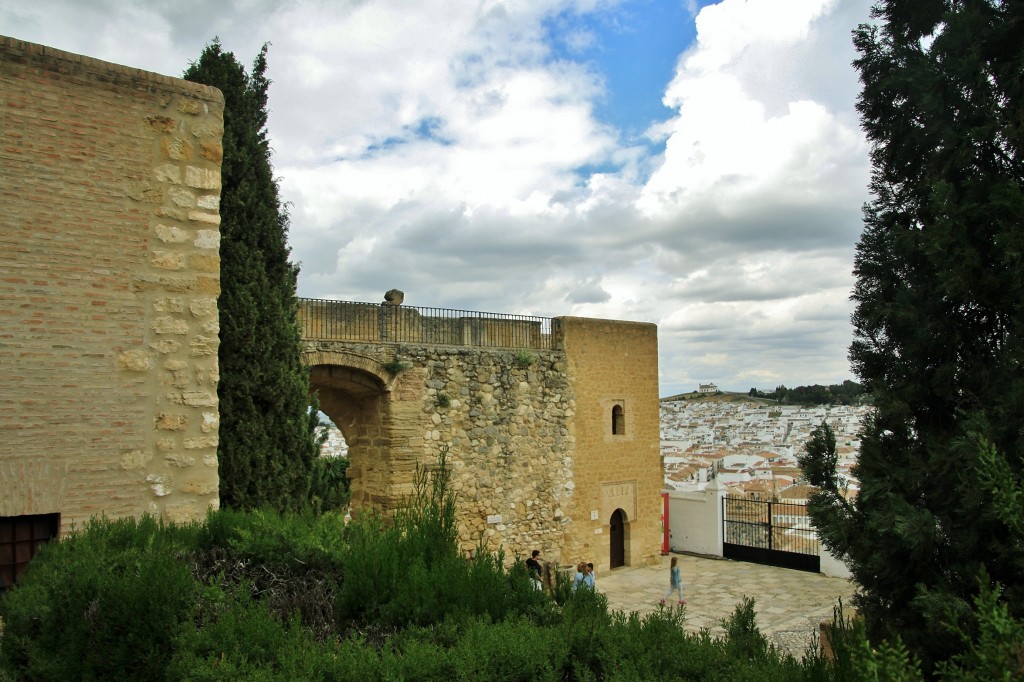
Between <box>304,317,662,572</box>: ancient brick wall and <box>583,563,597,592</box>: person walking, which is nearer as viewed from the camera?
<box>583,563,597,592</box>: person walking

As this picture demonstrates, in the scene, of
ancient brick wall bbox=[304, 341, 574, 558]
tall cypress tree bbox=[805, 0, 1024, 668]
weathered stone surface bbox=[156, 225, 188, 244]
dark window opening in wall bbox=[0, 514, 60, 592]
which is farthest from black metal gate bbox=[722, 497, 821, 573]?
dark window opening in wall bbox=[0, 514, 60, 592]

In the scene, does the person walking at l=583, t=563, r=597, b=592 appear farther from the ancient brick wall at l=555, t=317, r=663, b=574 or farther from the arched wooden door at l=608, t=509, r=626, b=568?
the arched wooden door at l=608, t=509, r=626, b=568

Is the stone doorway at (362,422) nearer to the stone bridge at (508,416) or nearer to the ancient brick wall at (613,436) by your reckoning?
the stone bridge at (508,416)

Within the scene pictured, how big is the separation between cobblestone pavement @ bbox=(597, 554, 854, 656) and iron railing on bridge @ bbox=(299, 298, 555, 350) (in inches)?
204

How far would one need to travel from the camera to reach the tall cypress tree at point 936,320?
3213mm

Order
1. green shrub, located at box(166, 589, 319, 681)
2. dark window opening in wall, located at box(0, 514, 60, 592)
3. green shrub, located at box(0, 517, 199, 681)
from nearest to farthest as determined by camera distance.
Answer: green shrub, located at box(166, 589, 319, 681), green shrub, located at box(0, 517, 199, 681), dark window opening in wall, located at box(0, 514, 60, 592)

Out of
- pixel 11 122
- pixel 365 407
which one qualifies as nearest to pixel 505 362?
pixel 365 407

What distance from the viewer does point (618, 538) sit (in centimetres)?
1631

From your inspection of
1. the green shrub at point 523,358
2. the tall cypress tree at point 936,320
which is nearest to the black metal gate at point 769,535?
the green shrub at point 523,358

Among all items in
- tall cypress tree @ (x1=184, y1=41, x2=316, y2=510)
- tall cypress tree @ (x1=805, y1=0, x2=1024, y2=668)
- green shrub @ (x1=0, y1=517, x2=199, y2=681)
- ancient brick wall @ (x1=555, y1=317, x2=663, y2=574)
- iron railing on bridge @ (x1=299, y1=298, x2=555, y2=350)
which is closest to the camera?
green shrub @ (x1=0, y1=517, x2=199, y2=681)

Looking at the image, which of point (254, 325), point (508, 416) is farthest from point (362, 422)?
point (254, 325)

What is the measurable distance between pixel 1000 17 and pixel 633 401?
1309 cm

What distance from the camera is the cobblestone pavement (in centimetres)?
1152

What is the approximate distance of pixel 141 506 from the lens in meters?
5.14
